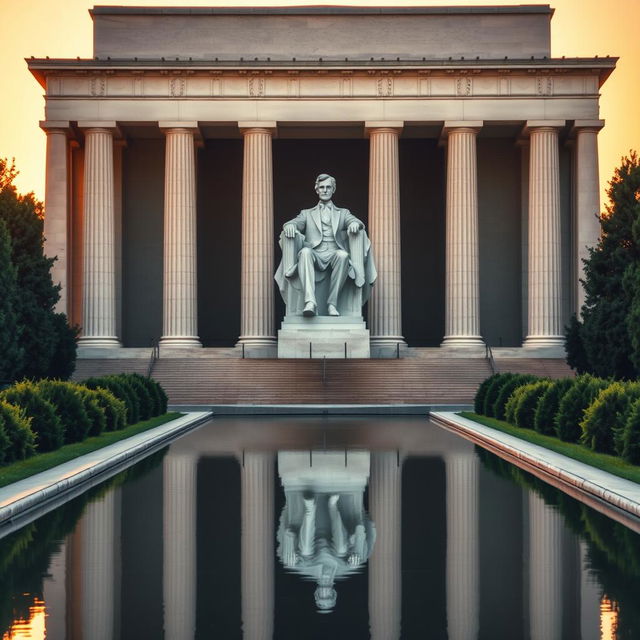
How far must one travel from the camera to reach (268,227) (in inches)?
2050

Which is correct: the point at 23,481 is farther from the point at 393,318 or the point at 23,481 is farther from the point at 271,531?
the point at 393,318

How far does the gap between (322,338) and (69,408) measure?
26.1 metres

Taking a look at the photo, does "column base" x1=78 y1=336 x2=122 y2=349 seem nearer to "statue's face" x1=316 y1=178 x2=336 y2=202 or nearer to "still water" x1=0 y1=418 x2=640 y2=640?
"statue's face" x1=316 y1=178 x2=336 y2=202

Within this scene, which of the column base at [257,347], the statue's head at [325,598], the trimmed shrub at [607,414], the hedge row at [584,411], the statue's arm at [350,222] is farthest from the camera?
the column base at [257,347]

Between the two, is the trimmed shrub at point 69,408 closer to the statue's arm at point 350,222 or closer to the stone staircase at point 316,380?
the stone staircase at point 316,380

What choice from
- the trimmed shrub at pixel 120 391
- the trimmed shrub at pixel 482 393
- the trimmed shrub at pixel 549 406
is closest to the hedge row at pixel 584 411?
the trimmed shrub at pixel 549 406

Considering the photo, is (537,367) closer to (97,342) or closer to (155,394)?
(97,342)

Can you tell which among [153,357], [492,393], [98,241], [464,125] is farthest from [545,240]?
[492,393]

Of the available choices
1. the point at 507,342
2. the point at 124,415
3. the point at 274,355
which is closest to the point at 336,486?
the point at 124,415

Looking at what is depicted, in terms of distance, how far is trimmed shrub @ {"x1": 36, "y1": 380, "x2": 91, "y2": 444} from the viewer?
2128cm

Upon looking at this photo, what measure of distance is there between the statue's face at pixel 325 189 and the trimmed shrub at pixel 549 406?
78.6 feet

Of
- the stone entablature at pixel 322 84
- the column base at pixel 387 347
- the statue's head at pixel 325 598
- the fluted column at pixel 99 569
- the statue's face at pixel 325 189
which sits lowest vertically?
the fluted column at pixel 99 569

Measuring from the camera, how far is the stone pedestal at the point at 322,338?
4700cm

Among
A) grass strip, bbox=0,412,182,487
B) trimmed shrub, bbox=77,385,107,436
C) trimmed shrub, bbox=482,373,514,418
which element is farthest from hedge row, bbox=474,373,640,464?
trimmed shrub, bbox=77,385,107,436
